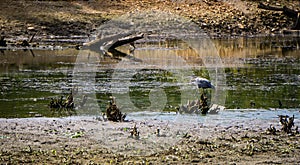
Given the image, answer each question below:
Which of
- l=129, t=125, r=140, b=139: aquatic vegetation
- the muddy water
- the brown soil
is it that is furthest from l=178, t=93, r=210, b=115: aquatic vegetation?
the brown soil

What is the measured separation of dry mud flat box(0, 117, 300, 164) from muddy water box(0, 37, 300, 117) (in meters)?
1.36

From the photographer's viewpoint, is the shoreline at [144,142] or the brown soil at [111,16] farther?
the brown soil at [111,16]

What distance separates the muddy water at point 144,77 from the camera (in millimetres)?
11602

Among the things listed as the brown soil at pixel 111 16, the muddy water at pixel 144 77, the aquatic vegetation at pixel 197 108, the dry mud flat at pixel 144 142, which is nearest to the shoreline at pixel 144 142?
the dry mud flat at pixel 144 142

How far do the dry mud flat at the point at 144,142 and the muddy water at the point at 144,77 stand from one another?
4.45 feet

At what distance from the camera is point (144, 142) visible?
825 centimetres

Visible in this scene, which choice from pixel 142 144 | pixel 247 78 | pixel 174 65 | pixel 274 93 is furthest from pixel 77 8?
pixel 142 144

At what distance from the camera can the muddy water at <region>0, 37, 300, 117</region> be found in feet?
38.1

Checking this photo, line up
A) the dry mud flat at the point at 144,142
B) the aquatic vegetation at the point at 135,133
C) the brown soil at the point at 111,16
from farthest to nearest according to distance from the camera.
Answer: the brown soil at the point at 111,16
the aquatic vegetation at the point at 135,133
the dry mud flat at the point at 144,142

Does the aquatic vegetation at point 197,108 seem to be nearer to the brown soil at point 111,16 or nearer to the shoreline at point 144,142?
the shoreline at point 144,142

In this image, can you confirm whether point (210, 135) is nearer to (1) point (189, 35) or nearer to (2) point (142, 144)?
(2) point (142, 144)

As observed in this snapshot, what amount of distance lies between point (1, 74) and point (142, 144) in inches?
326

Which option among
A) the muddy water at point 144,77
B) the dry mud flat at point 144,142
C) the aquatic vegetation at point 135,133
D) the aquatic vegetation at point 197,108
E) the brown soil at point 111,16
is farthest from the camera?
the brown soil at point 111,16

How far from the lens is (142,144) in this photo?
26.7 ft
